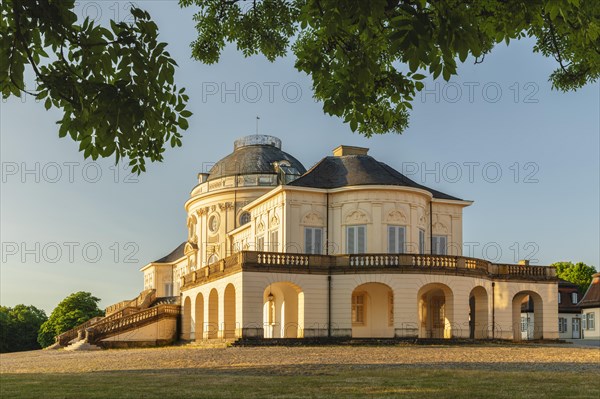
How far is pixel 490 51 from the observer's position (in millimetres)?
11461

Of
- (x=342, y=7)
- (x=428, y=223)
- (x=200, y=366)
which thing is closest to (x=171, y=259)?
(x=428, y=223)

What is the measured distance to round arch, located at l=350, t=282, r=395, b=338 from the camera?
4191 cm

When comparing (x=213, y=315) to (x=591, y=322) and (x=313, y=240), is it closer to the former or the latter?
(x=313, y=240)

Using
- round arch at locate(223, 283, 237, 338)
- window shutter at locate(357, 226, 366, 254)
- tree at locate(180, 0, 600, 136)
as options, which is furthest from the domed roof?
tree at locate(180, 0, 600, 136)

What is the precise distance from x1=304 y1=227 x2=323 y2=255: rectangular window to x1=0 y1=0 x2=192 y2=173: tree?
3538cm

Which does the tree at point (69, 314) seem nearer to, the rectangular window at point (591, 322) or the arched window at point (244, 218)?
the arched window at point (244, 218)

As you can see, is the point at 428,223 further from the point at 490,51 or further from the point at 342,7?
the point at 342,7

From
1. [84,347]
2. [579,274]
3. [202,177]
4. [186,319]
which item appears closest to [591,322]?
[579,274]

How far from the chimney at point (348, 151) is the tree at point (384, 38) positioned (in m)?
34.9

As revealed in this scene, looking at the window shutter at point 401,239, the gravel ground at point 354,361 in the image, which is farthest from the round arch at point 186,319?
the gravel ground at point 354,361

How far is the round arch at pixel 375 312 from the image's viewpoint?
41.9 m

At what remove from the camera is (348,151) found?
48125mm

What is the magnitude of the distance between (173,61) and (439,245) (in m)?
40.4

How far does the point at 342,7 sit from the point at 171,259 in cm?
6986
